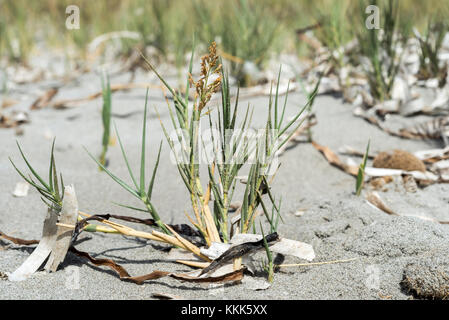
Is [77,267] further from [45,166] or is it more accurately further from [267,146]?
[45,166]

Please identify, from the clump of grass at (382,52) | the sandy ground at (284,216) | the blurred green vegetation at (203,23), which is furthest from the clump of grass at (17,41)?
the clump of grass at (382,52)

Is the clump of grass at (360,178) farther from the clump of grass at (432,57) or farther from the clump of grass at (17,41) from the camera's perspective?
the clump of grass at (17,41)

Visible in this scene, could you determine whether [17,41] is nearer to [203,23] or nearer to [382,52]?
[203,23]

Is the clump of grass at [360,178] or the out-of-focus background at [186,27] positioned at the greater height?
the out-of-focus background at [186,27]

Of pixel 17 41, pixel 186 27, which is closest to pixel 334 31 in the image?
pixel 186 27

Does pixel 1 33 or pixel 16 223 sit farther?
pixel 1 33

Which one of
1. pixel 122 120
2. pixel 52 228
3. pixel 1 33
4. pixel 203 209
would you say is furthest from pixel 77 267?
pixel 1 33

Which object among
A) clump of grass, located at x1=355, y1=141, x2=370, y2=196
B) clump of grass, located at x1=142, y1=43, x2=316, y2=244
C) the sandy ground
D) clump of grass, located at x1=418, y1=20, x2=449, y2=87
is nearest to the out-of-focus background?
clump of grass, located at x1=418, y1=20, x2=449, y2=87
